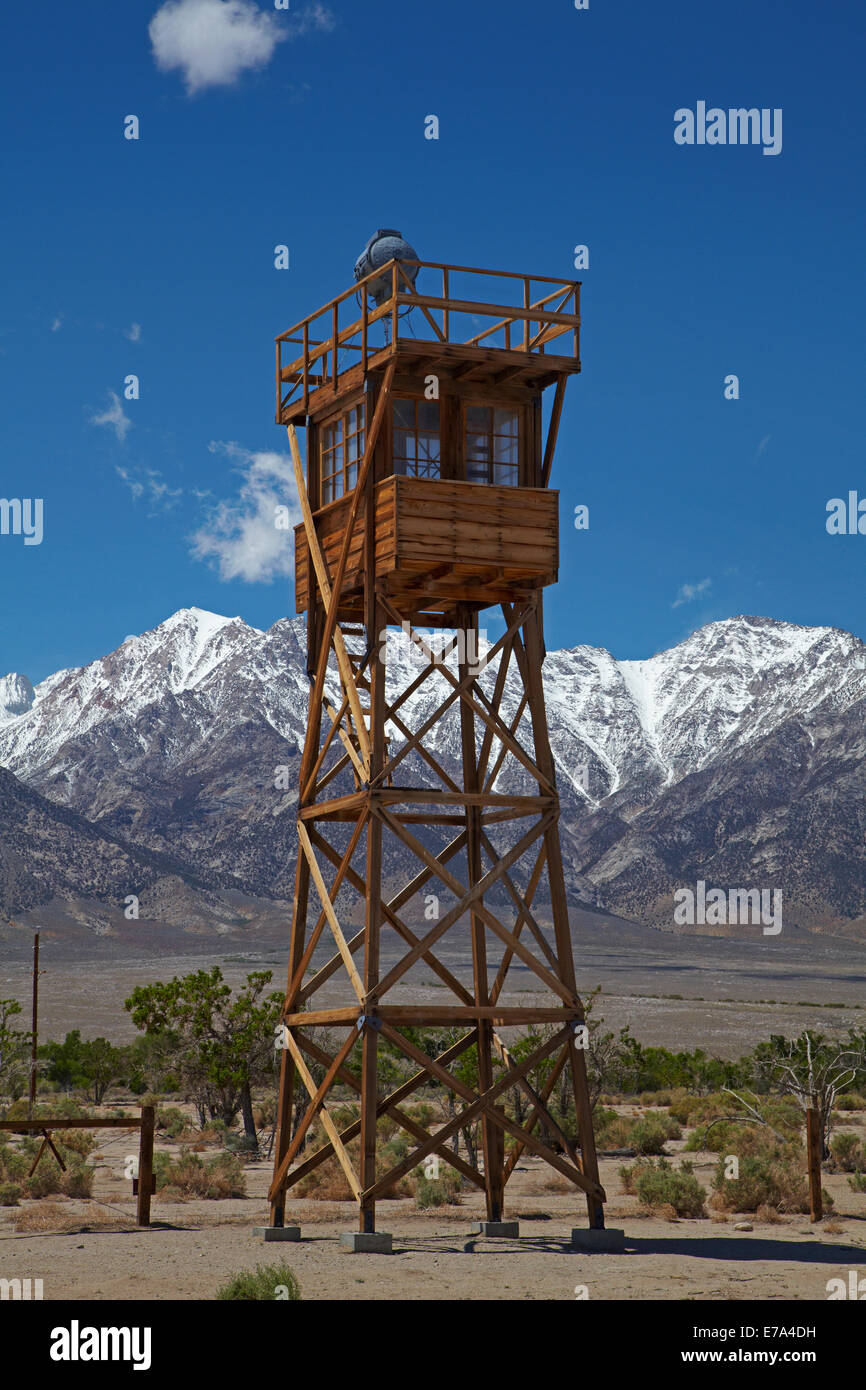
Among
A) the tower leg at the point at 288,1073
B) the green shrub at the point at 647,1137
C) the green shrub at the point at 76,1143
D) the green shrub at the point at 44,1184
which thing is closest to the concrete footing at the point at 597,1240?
the tower leg at the point at 288,1073

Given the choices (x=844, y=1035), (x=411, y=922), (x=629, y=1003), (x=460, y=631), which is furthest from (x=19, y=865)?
(x=460, y=631)

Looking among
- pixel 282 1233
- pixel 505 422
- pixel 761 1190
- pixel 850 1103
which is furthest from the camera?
pixel 850 1103

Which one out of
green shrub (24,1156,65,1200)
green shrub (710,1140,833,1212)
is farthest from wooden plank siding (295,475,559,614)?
green shrub (24,1156,65,1200)

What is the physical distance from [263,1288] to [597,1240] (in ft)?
19.1

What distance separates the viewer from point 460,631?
72.5 ft

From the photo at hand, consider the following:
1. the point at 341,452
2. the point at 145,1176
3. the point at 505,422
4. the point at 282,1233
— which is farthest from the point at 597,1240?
the point at 341,452

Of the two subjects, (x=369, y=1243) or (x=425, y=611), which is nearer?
(x=369, y=1243)

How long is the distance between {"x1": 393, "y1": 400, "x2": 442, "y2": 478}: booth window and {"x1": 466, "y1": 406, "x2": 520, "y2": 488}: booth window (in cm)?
41

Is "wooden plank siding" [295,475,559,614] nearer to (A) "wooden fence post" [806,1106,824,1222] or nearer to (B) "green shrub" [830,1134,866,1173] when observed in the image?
(A) "wooden fence post" [806,1106,824,1222]

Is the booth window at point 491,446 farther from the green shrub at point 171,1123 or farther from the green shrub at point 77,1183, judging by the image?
the green shrub at point 171,1123

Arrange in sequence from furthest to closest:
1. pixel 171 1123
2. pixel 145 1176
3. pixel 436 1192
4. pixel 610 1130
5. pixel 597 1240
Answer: pixel 171 1123
pixel 610 1130
pixel 436 1192
pixel 145 1176
pixel 597 1240

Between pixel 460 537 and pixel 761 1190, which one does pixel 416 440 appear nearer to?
pixel 460 537

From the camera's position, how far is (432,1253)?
18453mm
